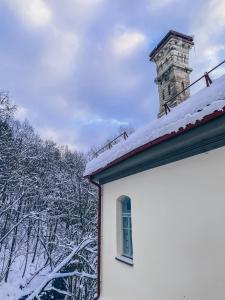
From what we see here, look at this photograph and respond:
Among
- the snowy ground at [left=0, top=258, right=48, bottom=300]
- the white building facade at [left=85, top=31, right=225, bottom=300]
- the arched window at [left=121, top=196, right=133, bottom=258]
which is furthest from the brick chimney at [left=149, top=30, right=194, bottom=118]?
the snowy ground at [left=0, top=258, right=48, bottom=300]

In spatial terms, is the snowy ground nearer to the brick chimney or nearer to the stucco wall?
the stucco wall

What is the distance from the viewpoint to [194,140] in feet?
9.77

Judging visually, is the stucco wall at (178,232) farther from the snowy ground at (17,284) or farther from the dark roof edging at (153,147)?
the snowy ground at (17,284)

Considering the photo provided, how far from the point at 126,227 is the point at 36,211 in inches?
427

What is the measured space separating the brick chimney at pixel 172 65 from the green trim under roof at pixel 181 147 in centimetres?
568

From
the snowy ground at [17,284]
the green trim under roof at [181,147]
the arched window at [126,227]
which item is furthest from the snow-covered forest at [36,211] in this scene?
the green trim under roof at [181,147]

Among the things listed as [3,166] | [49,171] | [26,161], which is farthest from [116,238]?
[49,171]

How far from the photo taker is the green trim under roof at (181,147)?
2.70 metres

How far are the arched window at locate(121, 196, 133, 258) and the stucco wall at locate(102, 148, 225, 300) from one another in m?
0.40

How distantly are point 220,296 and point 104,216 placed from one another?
333cm

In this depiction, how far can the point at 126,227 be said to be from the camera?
4.95 metres

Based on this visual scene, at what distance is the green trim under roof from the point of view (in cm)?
270

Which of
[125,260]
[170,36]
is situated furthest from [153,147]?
[170,36]

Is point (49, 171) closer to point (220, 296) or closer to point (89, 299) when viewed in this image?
point (89, 299)
